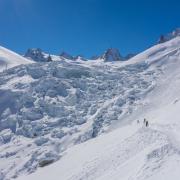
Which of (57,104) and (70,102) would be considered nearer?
(57,104)

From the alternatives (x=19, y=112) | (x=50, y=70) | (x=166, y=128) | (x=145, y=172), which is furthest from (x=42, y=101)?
(x=145, y=172)

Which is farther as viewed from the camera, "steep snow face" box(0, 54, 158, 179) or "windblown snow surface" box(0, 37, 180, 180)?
"steep snow face" box(0, 54, 158, 179)

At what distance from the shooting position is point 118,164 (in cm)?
3238

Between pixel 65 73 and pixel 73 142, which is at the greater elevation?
pixel 65 73

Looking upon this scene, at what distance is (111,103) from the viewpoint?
127125mm

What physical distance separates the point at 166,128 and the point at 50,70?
114 metres

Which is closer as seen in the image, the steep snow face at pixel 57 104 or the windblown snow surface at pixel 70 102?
the windblown snow surface at pixel 70 102

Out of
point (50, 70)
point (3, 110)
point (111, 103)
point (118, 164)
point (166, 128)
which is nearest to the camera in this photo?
point (118, 164)

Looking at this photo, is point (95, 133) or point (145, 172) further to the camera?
point (95, 133)

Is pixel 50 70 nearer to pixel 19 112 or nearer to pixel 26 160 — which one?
pixel 19 112

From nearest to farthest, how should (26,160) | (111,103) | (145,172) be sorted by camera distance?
1. (145,172)
2. (26,160)
3. (111,103)

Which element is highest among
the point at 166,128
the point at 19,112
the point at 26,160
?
the point at 19,112

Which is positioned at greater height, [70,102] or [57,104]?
[70,102]

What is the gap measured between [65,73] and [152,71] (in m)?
34.3
